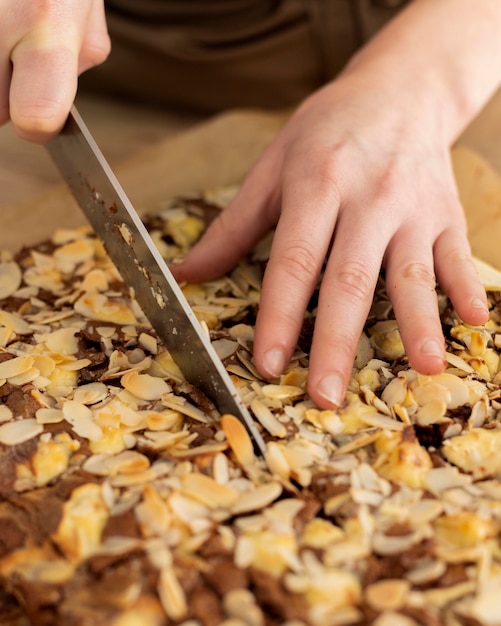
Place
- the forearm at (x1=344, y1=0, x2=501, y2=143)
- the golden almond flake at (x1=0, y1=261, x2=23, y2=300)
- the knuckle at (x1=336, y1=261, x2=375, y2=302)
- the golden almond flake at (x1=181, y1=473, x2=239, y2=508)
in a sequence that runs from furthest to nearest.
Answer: the forearm at (x1=344, y1=0, x2=501, y2=143) < the golden almond flake at (x1=0, y1=261, x2=23, y2=300) < the knuckle at (x1=336, y1=261, x2=375, y2=302) < the golden almond flake at (x1=181, y1=473, x2=239, y2=508)

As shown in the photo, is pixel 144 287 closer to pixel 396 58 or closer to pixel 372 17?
pixel 396 58

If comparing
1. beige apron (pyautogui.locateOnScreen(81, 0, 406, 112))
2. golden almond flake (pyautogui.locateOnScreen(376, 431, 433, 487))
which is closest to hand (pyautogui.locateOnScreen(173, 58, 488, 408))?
golden almond flake (pyautogui.locateOnScreen(376, 431, 433, 487))

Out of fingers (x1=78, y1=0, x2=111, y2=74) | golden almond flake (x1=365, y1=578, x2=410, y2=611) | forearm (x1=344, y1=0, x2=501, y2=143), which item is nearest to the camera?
golden almond flake (x1=365, y1=578, x2=410, y2=611)

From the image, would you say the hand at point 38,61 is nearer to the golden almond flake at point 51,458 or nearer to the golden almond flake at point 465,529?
the golden almond flake at point 51,458

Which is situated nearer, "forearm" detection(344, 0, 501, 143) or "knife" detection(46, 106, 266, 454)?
"knife" detection(46, 106, 266, 454)

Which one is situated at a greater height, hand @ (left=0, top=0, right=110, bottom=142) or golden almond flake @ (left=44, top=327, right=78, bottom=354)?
hand @ (left=0, top=0, right=110, bottom=142)

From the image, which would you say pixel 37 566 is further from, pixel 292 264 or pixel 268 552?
pixel 292 264

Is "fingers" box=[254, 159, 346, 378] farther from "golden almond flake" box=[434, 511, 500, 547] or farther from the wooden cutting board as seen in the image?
the wooden cutting board

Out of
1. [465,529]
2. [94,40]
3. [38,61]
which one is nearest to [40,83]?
→ [38,61]
